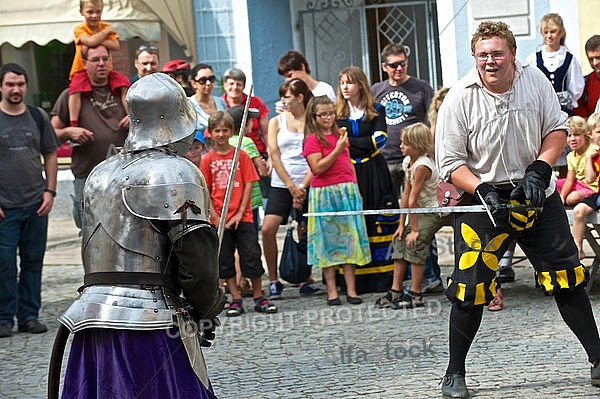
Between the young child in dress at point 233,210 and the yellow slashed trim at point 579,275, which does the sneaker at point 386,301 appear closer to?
the young child in dress at point 233,210

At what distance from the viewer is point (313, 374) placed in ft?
20.8

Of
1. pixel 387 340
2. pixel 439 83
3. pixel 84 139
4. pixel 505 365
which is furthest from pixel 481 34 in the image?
pixel 439 83

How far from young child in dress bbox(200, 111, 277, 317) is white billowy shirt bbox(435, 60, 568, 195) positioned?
9.14ft

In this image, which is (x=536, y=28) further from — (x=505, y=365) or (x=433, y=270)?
(x=505, y=365)

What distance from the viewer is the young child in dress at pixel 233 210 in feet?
26.7

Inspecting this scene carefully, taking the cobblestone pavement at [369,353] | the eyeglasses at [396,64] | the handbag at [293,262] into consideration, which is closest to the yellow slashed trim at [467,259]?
Result: the cobblestone pavement at [369,353]

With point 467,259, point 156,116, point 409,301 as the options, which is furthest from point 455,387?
point 409,301

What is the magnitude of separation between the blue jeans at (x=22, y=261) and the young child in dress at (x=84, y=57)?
0.95 metres

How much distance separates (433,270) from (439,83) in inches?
175

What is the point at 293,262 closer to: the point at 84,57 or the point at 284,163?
the point at 284,163

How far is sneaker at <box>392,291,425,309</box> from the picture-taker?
26.3 feet

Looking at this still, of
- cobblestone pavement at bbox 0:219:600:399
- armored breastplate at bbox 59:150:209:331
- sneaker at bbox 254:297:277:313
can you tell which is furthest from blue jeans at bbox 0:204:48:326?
armored breastplate at bbox 59:150:209:331

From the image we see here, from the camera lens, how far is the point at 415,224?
8.08m

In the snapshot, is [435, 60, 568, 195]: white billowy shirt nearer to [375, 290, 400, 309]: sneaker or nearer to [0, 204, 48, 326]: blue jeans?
[375, 290, 400, 309]: sneaker
